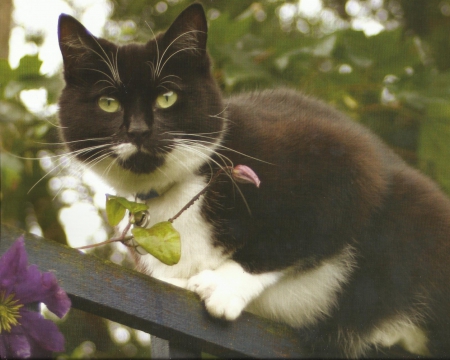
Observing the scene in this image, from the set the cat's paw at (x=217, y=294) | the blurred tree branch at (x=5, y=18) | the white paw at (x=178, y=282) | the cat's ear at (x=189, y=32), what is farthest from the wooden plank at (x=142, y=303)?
the blurred tree branch at (x=5, y=18)

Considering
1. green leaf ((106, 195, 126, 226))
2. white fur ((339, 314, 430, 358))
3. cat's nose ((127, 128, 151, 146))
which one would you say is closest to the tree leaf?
green leaf ((106, 195, 126, 226))

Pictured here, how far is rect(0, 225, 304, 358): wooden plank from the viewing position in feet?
2.33

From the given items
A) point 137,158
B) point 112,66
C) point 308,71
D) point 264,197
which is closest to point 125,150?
point 137,158

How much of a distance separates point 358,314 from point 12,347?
677 mm

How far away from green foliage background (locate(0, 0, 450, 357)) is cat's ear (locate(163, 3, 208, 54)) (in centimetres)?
8

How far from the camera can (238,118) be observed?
1.09m

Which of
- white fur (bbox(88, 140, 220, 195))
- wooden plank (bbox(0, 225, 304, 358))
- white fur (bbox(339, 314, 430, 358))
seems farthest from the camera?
white fur (bbox(339, 314, 430, 358))

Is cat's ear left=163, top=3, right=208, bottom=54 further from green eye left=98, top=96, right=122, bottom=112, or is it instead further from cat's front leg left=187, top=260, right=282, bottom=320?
cat's front leg left=187, top=260, right=282, bottom=320

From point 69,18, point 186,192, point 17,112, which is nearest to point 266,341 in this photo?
point 186,192

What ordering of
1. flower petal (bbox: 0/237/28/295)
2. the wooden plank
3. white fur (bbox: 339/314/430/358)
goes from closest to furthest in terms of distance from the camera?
flower petal (bbox: 0/237/28/295) → the wooden plank → white fur (bbox: 339/314/430/358)

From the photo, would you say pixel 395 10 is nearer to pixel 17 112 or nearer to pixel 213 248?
pixel 213 248

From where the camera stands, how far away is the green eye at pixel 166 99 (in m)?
0.96

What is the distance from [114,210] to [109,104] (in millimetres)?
239

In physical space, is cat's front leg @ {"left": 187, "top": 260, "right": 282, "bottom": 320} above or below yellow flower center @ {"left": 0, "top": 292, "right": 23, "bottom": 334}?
below
